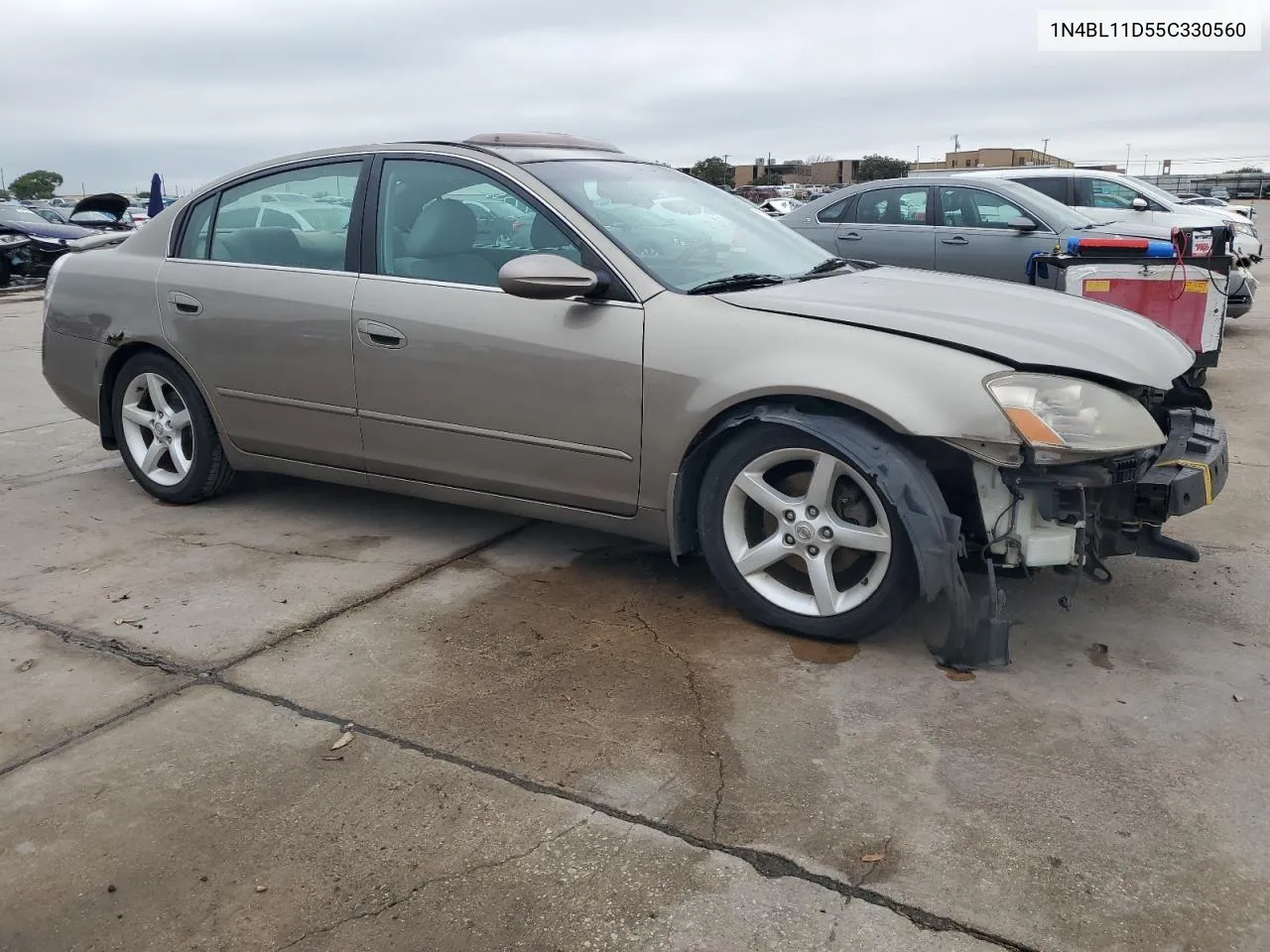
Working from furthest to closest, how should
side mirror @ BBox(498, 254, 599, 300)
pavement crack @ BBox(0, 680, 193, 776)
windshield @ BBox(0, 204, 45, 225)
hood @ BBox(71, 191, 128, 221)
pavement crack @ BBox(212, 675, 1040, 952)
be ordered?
hood @ BBox(71, 191, 128, 221) < windshield @ BBox(0, 204, 45, 225) < side mirror @ BBox(498, 254, 599, 300) < pavement crack @ BBox(0, 680, 193, 776) < pavement crack @ BBox(212, 675, 1040, 952)

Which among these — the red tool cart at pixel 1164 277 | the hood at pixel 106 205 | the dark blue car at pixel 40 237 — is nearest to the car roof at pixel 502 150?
the red tool cart at pixel 1164 277

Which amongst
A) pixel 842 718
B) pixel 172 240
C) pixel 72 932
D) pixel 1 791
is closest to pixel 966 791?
pixel 842 718

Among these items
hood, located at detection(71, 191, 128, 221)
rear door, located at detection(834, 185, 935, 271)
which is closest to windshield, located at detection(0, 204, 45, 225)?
hood, located at detection(71, 191, 128, 221)

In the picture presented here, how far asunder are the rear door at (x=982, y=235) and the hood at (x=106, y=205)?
17.9 metres

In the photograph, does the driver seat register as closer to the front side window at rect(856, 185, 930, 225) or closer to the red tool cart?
the red tool cart

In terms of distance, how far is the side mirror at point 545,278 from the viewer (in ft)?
12.0

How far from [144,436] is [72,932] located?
3337mm

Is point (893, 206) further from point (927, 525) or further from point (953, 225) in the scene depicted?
point (927, 525)

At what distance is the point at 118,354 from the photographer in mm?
5074

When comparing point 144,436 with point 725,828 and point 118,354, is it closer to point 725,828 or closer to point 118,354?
point 118,354

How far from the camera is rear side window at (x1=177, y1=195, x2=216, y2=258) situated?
486 cm

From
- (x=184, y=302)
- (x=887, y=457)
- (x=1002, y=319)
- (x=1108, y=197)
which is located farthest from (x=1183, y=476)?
(x=1108, y=197)

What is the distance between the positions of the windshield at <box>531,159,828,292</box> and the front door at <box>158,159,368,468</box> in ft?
3.21

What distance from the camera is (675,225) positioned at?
13.7 ft
